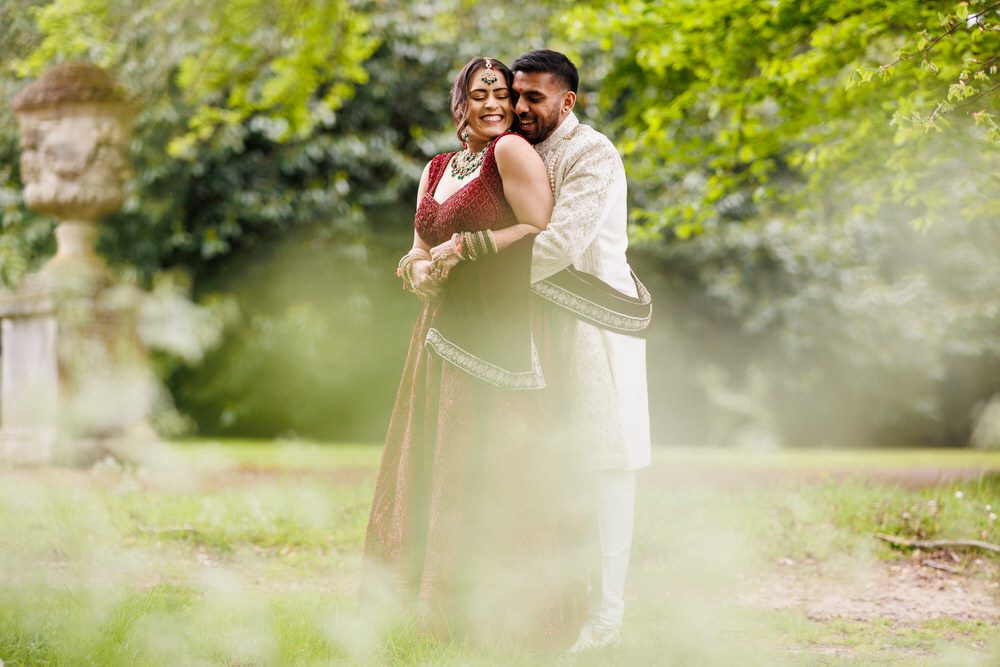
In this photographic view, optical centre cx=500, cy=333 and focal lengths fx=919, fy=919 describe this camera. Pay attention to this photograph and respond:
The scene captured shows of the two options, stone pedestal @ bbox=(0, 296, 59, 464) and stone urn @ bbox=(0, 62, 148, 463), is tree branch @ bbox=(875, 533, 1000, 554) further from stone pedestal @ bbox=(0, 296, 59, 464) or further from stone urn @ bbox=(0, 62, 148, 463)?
stone pedestal @ bbox=(0, 296, 59, 464)

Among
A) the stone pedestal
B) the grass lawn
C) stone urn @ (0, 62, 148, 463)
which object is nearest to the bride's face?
the grass lawn

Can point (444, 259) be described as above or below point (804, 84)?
below

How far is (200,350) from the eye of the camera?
1143 cm

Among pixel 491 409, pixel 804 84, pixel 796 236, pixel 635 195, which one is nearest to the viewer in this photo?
pixel 491 409

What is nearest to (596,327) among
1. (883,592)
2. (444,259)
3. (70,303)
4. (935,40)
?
(444,259)

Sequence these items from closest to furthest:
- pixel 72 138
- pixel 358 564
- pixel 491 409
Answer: pixel 491 409 → pixel 358 564 → pixel 72 138

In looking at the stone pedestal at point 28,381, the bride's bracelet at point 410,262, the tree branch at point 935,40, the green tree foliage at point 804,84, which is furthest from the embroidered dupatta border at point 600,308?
the stone pedestal at point 28,381

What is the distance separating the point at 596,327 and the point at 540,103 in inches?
31.6

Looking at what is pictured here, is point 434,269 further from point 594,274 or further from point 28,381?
point 28,381

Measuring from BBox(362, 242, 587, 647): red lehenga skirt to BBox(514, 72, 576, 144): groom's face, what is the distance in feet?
1.52

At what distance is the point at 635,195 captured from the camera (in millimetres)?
11547

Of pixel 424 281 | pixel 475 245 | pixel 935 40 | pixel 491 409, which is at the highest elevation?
pixel 935 40

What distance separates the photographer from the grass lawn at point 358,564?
120 inches

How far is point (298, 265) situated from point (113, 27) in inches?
144
